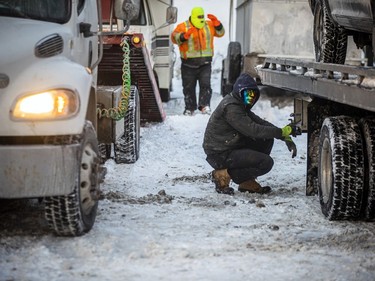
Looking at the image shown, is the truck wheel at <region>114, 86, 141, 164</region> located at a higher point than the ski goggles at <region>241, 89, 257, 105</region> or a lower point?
lower

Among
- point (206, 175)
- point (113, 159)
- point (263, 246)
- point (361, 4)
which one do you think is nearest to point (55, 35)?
point (263, 246)

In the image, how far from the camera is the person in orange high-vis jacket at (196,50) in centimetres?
1495

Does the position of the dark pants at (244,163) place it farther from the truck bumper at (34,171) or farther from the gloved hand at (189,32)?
the gloved hand at (189,32)

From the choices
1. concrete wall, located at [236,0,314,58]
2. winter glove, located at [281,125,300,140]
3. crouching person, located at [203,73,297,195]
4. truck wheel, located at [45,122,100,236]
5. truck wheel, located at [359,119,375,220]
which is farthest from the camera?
concrete wall, located at [236,0,314,58]

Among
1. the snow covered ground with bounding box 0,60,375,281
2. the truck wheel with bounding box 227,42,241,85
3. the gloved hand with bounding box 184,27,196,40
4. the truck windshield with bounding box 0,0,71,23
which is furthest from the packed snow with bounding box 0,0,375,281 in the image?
the truck wheel with bounding box 227,42,241,85

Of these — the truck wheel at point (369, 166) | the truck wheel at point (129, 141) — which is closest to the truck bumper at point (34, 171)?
the truck wheel at point (369, 166)

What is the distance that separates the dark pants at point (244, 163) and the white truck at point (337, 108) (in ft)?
1.45

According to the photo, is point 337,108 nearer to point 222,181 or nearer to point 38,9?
point 222,181

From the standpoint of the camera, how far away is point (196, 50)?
15.1 m

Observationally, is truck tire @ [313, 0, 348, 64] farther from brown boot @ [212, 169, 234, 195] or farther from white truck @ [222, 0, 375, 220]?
brown boot @ [212, 169, 234, 195]

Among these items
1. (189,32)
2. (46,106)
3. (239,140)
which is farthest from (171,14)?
(46,106)

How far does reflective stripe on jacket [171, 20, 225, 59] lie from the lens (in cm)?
1497

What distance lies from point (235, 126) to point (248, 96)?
29 centimetres

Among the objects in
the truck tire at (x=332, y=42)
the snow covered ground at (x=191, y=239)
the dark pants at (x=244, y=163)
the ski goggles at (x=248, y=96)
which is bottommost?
the snow covered ground at (x=191, y=239)
